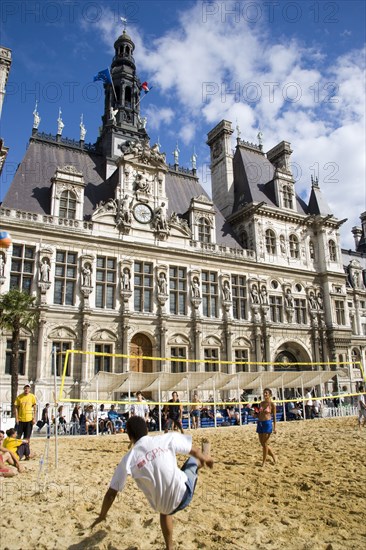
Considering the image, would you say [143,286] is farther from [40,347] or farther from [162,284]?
[40,347]

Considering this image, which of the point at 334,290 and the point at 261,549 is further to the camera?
the point at 334,290

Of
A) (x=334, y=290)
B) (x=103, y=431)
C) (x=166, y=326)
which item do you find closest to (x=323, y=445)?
(x=103, y=431)

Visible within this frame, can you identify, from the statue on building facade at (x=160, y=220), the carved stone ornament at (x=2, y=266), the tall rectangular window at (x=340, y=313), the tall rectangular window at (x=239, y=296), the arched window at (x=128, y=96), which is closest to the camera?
the carved stone ornament at (x=2, y=266)

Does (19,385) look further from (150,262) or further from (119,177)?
(119,177)

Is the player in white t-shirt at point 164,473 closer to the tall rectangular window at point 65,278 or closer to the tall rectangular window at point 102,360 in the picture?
the tall rectangular window at point 102,360

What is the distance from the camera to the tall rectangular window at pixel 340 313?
122ft

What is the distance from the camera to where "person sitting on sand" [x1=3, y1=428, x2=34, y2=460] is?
1059 centimetres

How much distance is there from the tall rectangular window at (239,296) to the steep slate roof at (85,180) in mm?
3228

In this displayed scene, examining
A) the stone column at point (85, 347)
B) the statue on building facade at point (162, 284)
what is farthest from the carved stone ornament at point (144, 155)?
the stone column at point (85, 347)

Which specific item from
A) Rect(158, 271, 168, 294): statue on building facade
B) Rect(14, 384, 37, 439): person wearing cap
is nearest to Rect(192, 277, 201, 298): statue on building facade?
Rect(158, 271, 168, 294): statue on building facade

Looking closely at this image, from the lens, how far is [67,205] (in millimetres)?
28453

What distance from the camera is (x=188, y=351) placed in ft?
96.8

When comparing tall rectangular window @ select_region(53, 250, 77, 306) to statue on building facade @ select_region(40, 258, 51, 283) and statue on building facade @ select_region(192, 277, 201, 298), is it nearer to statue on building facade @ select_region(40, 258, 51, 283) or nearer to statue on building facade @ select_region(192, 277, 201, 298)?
statue on building facade @ select_region(40, 258, 51, 283)

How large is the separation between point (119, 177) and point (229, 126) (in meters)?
16.9
